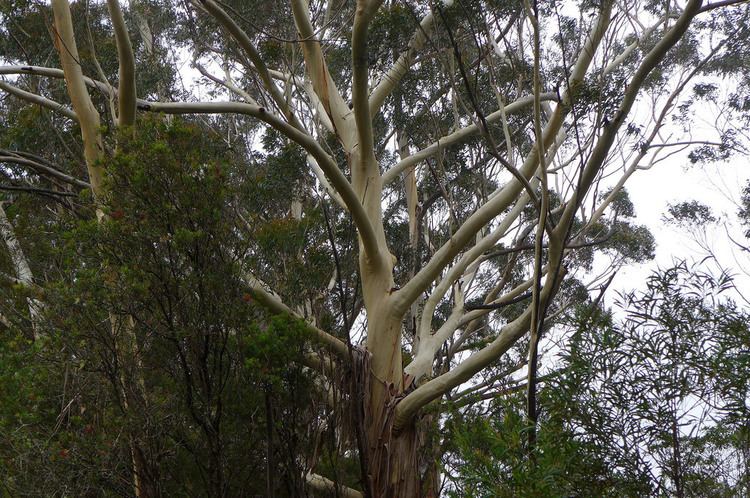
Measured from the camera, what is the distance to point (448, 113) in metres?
11.0

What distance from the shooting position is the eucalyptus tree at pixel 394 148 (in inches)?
239

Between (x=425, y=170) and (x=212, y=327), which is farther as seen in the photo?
Result: (x=425, y=170)

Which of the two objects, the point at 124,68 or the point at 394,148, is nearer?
the point at 124,68

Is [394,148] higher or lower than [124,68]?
higher

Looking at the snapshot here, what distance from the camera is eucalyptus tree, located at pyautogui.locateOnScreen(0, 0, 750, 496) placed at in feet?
19.9

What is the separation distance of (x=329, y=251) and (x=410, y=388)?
1.61m

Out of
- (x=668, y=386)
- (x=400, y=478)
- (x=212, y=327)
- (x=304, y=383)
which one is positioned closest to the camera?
(x=668, y=386)

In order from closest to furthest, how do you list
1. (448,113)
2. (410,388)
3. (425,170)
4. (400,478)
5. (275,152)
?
1. (400,478)
2. (410,388)
3. (275,152)
4. (448,113)
5. (425,170)

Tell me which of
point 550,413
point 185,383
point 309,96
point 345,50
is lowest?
point 550,413

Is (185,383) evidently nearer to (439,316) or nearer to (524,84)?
(524,84)

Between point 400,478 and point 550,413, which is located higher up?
point 400,478

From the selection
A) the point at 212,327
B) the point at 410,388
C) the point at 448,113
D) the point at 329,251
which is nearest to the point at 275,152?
the point at 329,251

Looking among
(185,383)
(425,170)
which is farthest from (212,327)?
(425,170)

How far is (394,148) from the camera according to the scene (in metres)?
12.9
